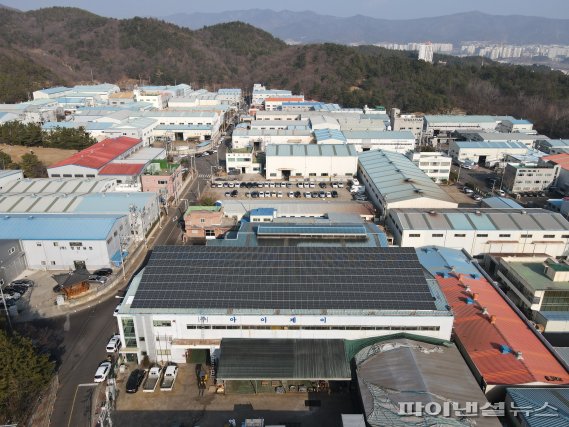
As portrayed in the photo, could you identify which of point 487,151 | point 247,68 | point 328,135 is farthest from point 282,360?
point 247,68

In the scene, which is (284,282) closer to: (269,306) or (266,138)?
(269,306)

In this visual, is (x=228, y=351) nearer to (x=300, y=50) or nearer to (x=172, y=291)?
(x=172, y=291)

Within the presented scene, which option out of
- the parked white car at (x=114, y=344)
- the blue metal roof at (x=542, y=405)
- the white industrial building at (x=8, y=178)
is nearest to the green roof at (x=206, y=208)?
the parked white car at (x=114, y=344)

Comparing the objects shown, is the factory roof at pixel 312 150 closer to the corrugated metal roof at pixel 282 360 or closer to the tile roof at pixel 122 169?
the tile roof at pixel 122 169

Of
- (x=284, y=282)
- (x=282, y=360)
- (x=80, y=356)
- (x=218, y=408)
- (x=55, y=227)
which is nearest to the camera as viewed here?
(x=218, y=408)

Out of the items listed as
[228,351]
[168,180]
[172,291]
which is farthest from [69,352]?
[168,180]

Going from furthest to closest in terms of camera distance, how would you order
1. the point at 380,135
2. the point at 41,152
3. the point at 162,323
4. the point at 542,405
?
the point at 380,135, the point at 41,152, the point at 162,323, the point at 542,405
